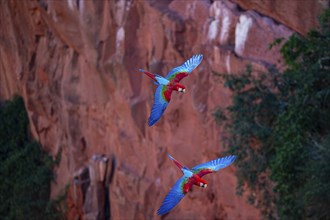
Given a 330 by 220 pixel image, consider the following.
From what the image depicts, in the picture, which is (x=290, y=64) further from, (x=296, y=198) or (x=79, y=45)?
(x=79, y=45)

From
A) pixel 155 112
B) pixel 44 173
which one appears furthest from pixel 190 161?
pixel 155 112

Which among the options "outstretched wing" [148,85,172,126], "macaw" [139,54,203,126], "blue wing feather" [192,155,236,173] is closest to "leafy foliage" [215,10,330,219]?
"blue wing feather" [192,155,236,173]

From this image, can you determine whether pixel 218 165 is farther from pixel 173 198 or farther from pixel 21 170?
pixel 21 170

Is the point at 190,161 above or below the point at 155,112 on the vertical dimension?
below

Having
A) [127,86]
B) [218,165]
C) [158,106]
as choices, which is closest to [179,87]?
[158,106]

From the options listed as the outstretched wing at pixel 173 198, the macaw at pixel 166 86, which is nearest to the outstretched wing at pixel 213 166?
the outstretched wing at pixel 173 198

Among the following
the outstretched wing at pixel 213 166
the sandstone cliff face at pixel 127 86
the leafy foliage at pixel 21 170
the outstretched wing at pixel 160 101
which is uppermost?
the outstretched wing at pixel 160 101

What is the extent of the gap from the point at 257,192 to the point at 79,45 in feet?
16.4

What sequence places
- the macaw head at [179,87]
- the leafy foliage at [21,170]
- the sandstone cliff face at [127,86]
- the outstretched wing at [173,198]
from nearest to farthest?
the outstretched wing at [173,198]
the macaw head at [179,87]
the sandstone cliff face at [127,86]
the leafy foliage at [21,170]

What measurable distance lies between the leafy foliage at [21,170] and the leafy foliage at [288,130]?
20.2ft

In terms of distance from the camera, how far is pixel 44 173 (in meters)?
14.8

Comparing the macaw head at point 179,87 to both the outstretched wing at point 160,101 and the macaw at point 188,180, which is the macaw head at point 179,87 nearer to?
the outstretched wing at point 160,101

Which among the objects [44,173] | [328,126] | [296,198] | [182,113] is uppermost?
[328,126]

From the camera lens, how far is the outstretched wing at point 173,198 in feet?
11.1
